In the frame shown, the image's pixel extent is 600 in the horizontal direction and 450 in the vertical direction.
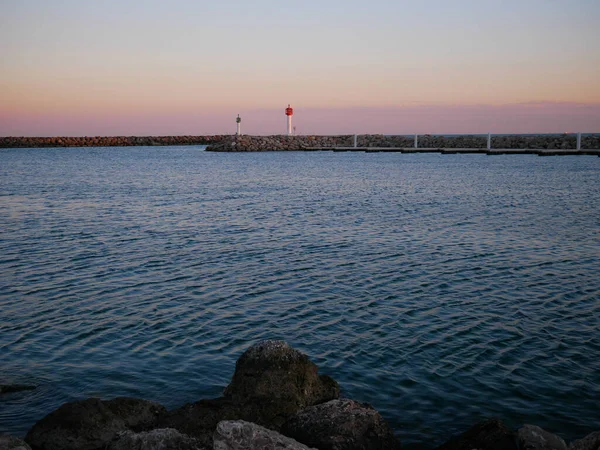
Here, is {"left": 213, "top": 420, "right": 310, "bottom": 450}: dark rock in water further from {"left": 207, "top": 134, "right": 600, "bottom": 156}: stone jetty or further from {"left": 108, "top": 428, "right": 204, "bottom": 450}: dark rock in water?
{"left": 207, "top": 134, "right": 600, "bottom": 156}: stone jetty

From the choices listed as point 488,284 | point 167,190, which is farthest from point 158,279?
point 167,190

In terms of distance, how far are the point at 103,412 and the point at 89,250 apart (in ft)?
42.1

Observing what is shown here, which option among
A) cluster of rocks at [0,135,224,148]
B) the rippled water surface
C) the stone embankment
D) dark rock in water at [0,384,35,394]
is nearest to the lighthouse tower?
the stone embankment

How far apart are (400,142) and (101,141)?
284 feet

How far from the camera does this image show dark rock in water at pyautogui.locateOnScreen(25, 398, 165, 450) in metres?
6.12

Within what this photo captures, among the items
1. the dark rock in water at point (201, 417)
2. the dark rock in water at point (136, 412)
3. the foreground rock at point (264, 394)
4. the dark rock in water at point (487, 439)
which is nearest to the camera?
the dark rock in water at point (487, 439)

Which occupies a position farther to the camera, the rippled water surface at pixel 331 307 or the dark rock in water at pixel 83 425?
the rippled water surface at pixel 331 307

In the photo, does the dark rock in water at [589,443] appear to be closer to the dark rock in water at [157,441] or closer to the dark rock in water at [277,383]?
the dark rock in water at [277,383]

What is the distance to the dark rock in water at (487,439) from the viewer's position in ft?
19.3

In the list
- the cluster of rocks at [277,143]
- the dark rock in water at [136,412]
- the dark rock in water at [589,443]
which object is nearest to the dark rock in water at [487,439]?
the dark rock in water at [589,443]

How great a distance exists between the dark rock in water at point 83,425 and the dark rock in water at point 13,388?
216cm

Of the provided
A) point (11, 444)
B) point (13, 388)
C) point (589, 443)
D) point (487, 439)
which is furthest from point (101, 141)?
point (589, 443)

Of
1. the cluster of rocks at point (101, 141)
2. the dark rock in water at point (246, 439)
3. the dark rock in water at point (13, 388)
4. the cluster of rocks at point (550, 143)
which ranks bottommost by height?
the dark rock in water at point (13, 388)

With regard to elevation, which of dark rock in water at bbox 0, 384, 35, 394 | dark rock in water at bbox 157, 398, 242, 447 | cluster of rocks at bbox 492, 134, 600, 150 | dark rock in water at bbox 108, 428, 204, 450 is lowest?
dark rock in water at bbox 0, 384, 35, 394
